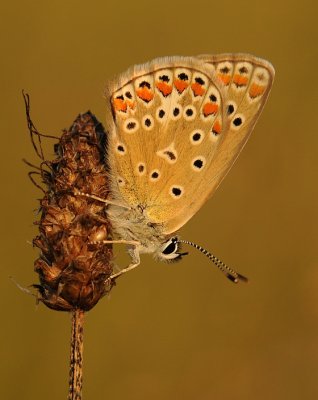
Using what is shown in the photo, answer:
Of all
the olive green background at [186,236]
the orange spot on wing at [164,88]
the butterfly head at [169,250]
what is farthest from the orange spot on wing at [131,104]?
the olive green background at [186,236]

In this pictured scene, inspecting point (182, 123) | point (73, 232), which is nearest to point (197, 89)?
point (182, 123)

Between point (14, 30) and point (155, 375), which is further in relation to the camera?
point (14, 30)

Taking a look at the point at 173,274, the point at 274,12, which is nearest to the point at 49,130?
the point at 173,274

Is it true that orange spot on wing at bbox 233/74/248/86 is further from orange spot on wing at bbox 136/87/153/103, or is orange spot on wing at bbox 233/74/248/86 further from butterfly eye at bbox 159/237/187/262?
butterfly eye at bbox 159/237/187/262

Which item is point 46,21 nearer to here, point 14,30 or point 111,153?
point 14,30

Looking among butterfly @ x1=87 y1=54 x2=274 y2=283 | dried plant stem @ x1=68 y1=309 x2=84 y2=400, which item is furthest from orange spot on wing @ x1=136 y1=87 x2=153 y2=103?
dried plant stem @ x1=68 y1=309 x2=84 y2=400
